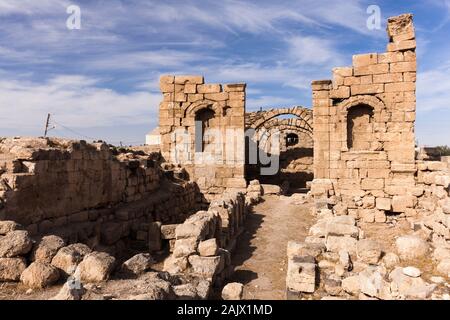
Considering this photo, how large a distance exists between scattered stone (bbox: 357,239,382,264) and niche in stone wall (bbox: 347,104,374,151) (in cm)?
834

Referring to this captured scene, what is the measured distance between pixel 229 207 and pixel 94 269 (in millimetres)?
5095

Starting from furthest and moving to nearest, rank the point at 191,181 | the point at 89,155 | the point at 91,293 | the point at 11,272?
the point at 191,181 < the point at 89,155 < the point at 11,272 < the point at 91,293

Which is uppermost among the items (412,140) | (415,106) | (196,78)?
(196,78)

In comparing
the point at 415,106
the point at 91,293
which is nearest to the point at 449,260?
the point at 91,293

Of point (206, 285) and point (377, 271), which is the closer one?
point (377, 271)

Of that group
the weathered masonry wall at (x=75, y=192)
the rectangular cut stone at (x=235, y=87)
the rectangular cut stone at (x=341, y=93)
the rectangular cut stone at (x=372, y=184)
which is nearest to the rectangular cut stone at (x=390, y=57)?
the rectangular cut stone at (x=341, y=93)

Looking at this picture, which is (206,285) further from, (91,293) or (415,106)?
(415,106)

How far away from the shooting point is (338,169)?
13.2m

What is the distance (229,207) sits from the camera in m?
8.95

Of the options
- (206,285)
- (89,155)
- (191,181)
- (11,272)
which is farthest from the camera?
(191,181)

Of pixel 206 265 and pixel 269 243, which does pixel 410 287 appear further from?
pixel 269 243

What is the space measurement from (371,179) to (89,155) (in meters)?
9.57

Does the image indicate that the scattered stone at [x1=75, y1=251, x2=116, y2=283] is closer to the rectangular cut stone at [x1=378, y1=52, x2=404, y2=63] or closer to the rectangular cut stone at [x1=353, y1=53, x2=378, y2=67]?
the rectangular cut stone at [x1=353, y1=53, x2=378, y2=67]

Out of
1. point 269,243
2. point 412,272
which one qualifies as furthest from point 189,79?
point 412,272
